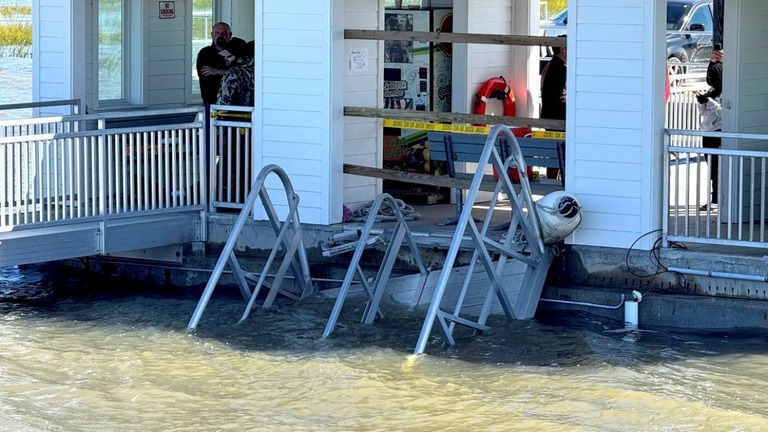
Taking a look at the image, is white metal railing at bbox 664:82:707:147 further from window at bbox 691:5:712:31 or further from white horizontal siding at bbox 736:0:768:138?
window at bbox 691:5:712:31

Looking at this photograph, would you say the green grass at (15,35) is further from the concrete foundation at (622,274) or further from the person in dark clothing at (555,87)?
the concrete foundation at (622,274)

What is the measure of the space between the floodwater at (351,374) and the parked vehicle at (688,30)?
55.3 ft

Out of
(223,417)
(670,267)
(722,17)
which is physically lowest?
(223,417)

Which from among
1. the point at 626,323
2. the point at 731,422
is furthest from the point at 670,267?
the point at 731,422

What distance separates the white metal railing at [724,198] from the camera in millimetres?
10742

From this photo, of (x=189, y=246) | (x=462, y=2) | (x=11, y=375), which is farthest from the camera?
(x=462, y=2)

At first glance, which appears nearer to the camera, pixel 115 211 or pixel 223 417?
pixel 223 417

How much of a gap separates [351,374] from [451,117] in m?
3.24

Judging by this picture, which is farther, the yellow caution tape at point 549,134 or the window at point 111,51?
the window at point 111,51

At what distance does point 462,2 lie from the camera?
1397 centimetres

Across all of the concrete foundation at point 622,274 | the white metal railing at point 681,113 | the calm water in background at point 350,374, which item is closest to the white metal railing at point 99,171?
the concrete foundation at point 622,274

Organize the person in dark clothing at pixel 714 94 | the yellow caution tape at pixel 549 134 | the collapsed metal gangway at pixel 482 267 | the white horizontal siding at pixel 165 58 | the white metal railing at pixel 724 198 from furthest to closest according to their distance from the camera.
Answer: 1. the white horizontal siding at pixel 165 58
2. the person in dark clothing at pixel 714 94
3. the yellow caution tape at pixel 549 134
4. the white metal railing at pixel 724 198
5. the collapsed metal gangway at pixel 482 267

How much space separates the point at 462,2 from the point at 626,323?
14.0ft

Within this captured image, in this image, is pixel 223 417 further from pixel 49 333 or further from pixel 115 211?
pixel 115 211
